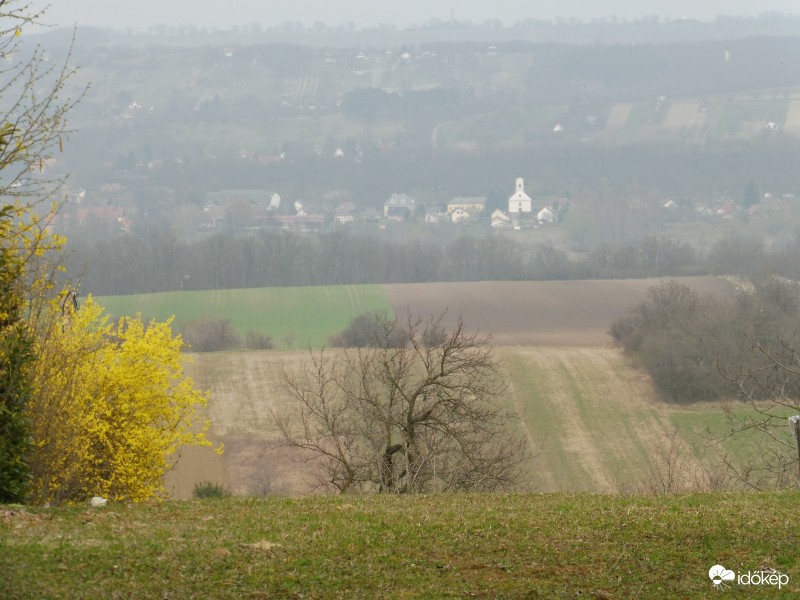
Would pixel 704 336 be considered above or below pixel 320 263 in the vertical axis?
below

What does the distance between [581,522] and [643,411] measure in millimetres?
44333

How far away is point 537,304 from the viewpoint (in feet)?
306

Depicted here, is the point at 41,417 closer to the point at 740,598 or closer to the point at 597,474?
the point at 740,598

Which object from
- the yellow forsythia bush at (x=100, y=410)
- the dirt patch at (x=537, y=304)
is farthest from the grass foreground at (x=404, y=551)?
the dirt patch at (x=537, y=304)

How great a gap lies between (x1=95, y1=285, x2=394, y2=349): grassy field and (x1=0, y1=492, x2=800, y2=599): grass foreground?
67588 millimetres

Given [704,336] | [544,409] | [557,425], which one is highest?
[704,336]

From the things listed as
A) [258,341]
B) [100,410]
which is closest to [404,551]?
[100,410]

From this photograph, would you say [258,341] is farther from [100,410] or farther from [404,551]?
[404,551]

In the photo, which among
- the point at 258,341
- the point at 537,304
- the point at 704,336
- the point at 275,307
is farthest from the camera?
the point at 275,307

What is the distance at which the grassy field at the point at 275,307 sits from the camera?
89.7 meters

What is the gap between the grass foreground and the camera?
1241 centimetres

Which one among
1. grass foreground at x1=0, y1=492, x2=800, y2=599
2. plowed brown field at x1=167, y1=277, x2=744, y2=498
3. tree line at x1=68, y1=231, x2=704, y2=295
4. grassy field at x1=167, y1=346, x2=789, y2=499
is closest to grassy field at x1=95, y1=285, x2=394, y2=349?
plowed brown field at x1=167, y1=277, x2=744, y2=498

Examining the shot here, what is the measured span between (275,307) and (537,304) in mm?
21442

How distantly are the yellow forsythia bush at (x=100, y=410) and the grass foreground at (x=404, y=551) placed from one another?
3.54 m
